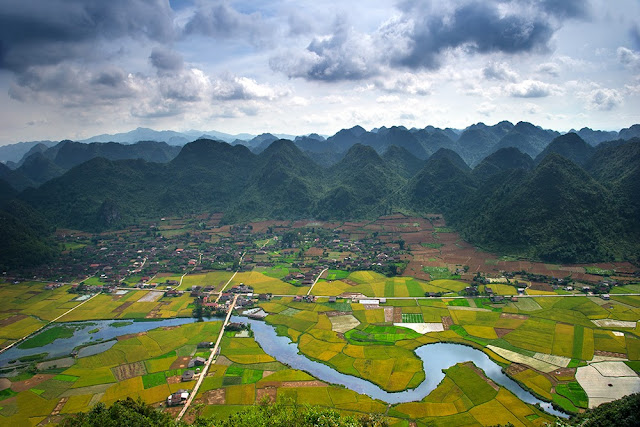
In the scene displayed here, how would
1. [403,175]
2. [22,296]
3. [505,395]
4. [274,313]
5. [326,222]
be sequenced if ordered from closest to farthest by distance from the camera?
1. [505,395]
2. [274,313]
3. [22,296]
4. [326,222]
5. [403,175]

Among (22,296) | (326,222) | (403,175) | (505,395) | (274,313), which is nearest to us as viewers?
(505,395)

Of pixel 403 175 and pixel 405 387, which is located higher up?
pixel 403 175

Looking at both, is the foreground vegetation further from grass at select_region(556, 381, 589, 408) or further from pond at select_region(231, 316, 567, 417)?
pond at select_region(231, 316, 567, 417)

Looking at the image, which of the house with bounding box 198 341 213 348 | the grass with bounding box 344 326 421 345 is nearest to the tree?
the house with bounding box 198 341 213 348

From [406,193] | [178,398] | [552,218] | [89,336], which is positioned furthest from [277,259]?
[406,193]

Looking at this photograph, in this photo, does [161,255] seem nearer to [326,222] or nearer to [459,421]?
[326,222]

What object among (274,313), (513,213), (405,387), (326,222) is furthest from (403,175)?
(405,387)

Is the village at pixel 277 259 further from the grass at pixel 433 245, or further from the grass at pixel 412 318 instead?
the grass at pixel 412 318

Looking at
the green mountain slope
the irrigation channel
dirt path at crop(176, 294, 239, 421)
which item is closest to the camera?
dirt path at crop(176, 294, 239, 421)
